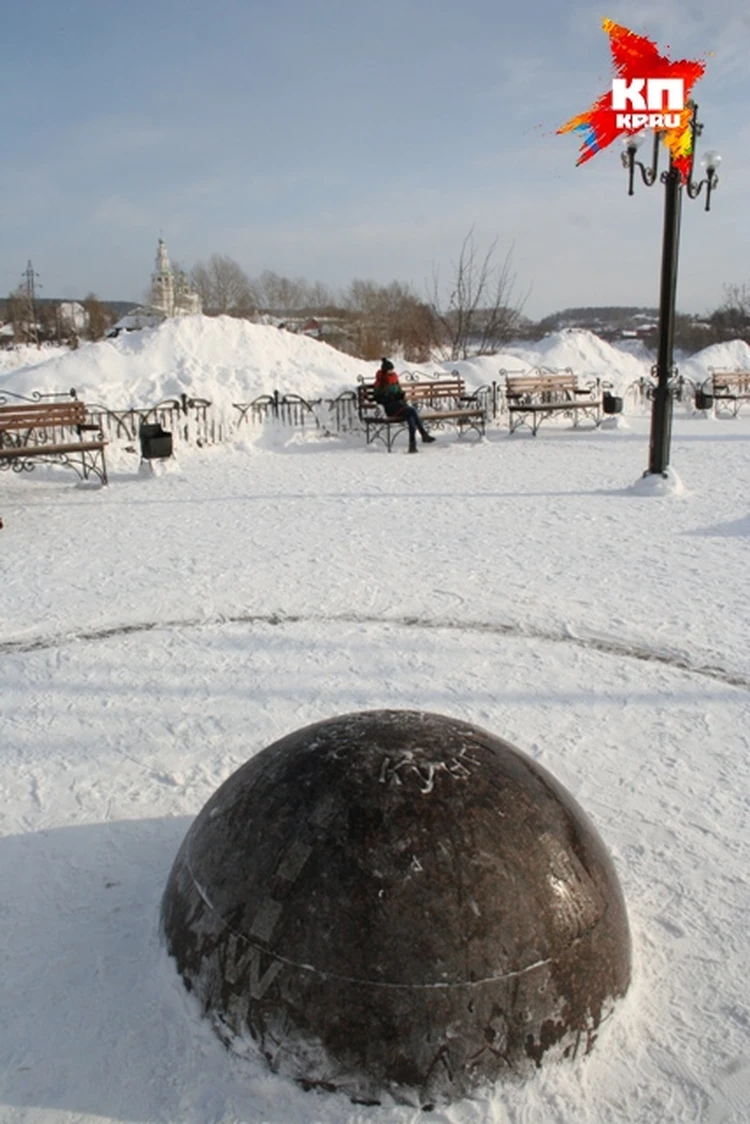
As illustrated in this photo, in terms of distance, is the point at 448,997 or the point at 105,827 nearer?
the point at 448,997

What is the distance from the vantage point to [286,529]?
8.62 metres

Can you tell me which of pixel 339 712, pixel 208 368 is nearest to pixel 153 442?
pixel 208 368

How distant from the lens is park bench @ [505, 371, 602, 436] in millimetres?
17391

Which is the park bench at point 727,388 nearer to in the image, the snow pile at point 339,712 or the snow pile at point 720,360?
the snow pile at point 720,360

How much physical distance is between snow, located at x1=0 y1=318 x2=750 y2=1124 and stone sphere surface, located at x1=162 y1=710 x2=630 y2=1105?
0.11 metres

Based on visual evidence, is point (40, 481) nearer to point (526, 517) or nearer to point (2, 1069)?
point (526, 517)

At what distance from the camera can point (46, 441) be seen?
532 inches

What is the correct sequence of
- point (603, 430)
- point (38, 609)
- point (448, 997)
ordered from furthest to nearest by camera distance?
point (603, 430), point (38, 609), point (448, 997)

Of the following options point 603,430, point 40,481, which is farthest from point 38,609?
point 603,430

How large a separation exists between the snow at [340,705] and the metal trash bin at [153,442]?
4.08 ft

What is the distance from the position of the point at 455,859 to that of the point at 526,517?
7216 millimetres

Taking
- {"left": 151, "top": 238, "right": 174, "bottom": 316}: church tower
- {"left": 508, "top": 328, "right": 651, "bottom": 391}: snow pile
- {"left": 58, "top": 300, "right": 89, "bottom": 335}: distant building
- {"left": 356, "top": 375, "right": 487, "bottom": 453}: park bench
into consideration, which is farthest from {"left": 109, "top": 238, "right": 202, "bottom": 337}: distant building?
{"left": 356, "top": 375, "right": 487, "bottom": 453}: park bench

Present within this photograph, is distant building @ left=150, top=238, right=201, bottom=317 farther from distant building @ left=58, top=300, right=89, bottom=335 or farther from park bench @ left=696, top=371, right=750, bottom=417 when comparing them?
park bench @ left=696, top=371, right=750, bottom=417

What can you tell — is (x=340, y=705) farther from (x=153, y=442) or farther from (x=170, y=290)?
(x=170, y=290)
